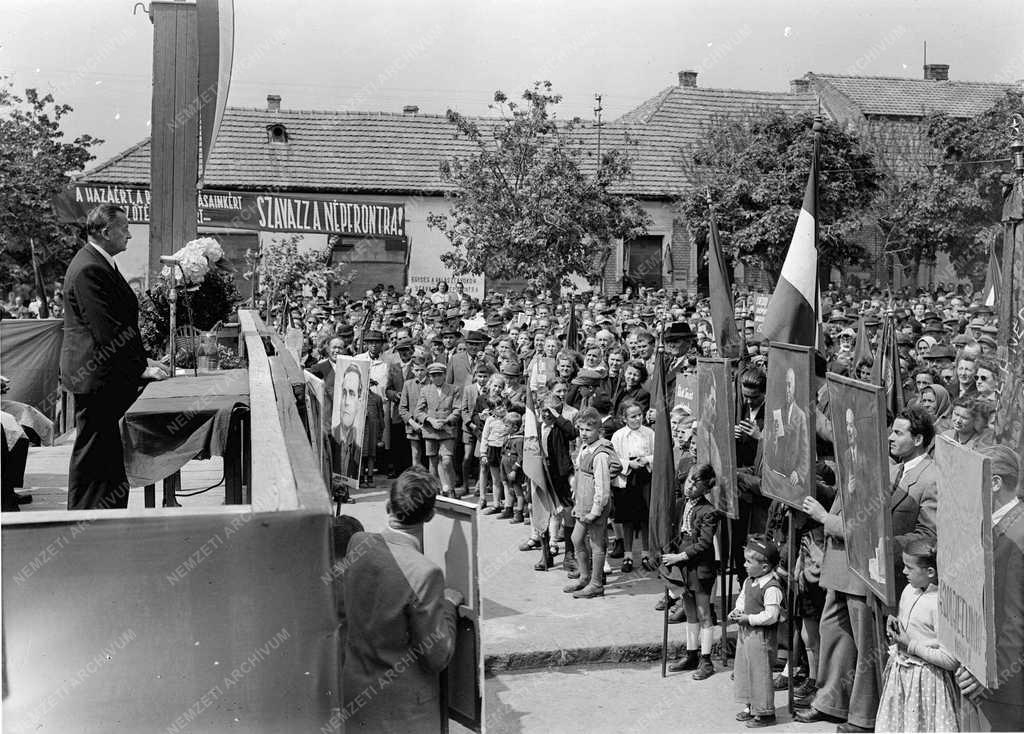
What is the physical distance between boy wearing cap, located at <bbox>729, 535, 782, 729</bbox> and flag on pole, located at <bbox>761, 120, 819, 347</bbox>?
1.55 m

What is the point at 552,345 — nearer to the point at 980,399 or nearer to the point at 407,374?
the point at 407,374

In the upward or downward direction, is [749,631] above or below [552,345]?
below

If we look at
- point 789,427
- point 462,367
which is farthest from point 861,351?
point 462,367

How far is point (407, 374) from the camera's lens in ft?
43.1

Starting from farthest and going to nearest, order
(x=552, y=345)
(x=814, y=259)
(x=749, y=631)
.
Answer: (x=552, y=345) → (x=814, y=259) → (x=749, y=631)

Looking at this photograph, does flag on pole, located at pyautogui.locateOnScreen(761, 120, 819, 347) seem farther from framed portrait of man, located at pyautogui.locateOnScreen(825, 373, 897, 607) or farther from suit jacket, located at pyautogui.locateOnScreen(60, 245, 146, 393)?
suit jacket, located at pyautogui.locateOnScreen(60, 245, 146, 393)

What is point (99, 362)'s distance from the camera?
4.70 meters

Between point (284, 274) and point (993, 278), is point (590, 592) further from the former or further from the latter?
point (284, 274)

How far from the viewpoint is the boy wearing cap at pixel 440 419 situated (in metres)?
12.0

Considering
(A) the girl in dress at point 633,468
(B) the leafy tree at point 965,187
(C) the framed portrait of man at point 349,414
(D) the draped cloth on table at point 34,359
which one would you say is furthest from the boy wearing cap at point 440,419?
(B) the leafy tree at point 965,187

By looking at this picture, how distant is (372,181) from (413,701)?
3505 cm

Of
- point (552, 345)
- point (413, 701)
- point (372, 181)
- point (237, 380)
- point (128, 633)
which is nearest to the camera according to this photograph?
point (128, 633)

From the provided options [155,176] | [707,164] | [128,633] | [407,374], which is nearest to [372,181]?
[707,164]

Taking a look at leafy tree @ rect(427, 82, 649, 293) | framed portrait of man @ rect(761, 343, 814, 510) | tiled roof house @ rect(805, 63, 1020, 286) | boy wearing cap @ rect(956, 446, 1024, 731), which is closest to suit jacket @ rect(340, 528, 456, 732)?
boy wearing cap @ rect(956, 446, 1024, 731)
